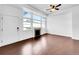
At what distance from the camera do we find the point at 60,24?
981 cm

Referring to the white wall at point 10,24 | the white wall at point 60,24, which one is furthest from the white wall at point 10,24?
the white wall at point 60,24

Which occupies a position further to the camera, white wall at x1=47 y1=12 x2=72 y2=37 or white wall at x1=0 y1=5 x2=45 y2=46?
white wall at x1=47 y1=12 x2=72 y2=37

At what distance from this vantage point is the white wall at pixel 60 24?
8.43 meters

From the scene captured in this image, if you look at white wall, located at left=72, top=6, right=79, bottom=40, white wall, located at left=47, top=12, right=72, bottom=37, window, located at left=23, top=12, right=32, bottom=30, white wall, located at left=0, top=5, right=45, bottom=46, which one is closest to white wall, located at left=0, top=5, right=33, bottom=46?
white wall, located at left=0, top=5, right=45, bottom=46

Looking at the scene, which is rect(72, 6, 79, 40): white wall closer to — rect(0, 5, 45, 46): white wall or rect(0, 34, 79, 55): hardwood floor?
rect(0, 34, 79, 55): hardwood floor

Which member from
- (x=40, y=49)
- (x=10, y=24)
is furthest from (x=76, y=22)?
(x=10, y=24)

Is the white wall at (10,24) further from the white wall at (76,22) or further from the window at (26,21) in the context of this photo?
the white wall at (76,22)

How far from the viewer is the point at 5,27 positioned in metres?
5.02

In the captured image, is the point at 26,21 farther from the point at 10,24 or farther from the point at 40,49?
the point at 40,49

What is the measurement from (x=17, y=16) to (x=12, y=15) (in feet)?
1.72

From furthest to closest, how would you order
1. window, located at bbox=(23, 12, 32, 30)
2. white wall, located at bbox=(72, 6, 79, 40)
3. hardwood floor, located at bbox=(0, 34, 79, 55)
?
1. window, located at bbox=(23, 12, 32, 30)
2. white wall, located at bbox=(72, 6, 79, 40)
3. hardwood floor, located at bbox=(0, 34, 79, 55)

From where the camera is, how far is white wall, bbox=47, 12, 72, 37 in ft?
27.7
